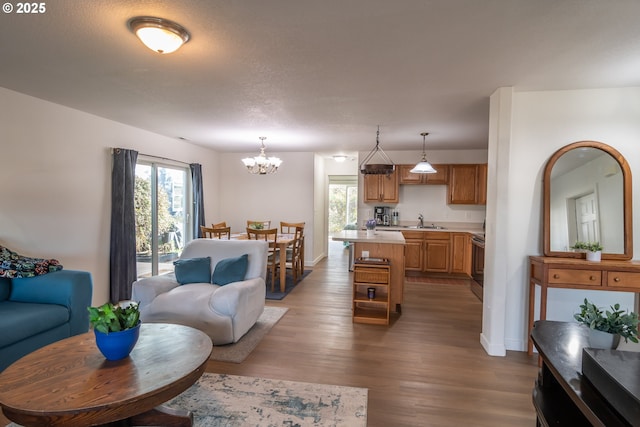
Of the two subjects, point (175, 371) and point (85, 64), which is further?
point (85, 64)

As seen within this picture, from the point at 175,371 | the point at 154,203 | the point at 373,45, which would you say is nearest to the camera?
the point at 175,371

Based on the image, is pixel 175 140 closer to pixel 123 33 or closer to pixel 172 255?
pixel 172 255

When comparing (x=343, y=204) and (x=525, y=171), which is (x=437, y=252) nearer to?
(x=525, y=171)

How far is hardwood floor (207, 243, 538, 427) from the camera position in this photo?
2105 mm

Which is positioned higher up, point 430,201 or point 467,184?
point 467,184

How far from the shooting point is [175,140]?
5.44 meters

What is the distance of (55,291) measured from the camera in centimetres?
262

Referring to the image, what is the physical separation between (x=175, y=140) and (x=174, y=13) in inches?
161

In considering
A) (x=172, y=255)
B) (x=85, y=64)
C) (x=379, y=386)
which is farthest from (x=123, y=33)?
(x=172, y=255)

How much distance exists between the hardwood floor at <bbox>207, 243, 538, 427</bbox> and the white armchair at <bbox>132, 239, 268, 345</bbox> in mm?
306

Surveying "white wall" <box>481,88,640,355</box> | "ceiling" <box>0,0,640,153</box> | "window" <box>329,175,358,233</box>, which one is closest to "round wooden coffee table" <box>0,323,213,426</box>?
"ceiling" <box>0,0,640,153</box>

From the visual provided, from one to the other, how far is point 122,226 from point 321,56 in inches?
140

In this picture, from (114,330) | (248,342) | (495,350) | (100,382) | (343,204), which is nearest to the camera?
(100,382)

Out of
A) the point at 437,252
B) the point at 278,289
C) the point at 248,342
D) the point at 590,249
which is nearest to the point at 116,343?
the point at 248,342
